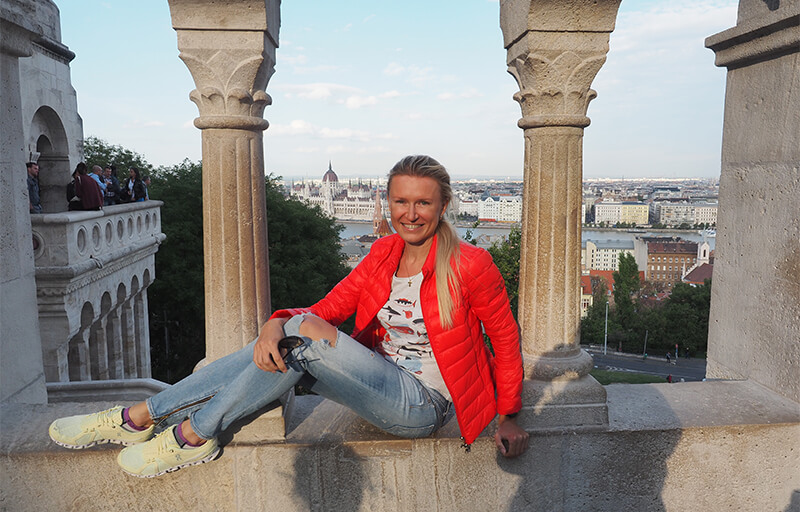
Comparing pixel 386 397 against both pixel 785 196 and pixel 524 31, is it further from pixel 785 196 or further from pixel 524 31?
pixel 785 196

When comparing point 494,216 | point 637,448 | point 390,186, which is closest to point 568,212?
point 390,186

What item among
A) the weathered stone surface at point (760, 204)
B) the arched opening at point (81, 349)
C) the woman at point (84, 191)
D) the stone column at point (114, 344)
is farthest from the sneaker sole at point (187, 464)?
the stone column at point (114, 344)

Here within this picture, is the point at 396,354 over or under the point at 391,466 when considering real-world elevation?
over

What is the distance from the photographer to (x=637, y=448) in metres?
2.31

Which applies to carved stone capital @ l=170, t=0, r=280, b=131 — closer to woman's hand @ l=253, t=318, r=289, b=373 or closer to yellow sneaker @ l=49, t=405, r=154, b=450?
woman's hand @ l=253, t=318, r=289, b=373

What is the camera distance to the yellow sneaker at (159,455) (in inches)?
77.8

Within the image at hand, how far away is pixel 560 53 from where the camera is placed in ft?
7.56

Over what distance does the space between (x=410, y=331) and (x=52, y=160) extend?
9.79 metres

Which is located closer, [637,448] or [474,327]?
[474,327]

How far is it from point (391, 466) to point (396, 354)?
42 centimetres

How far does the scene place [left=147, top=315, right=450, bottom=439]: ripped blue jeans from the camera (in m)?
1.89

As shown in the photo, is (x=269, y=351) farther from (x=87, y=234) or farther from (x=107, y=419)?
(x=87, y=234)

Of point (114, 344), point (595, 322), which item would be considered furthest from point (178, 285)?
point (595, 322)

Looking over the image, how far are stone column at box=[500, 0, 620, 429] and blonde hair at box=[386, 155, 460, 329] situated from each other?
539 mm
